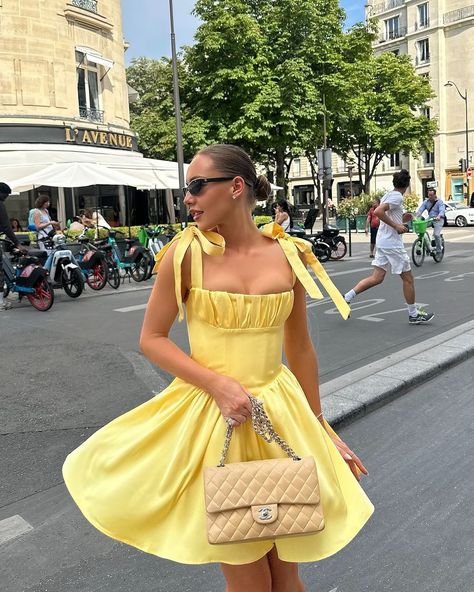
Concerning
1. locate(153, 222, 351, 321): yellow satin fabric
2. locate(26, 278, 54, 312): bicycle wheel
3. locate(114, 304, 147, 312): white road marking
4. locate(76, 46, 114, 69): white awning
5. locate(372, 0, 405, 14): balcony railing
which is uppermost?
locate(372, 0, 405, 14): balcony railing

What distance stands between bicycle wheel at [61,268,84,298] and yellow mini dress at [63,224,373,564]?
9123 millimetres

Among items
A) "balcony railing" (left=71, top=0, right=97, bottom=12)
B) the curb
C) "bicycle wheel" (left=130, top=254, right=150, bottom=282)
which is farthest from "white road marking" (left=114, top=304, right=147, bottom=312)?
"balcony railing" (left=71, top=0, right=97, bottom=12)

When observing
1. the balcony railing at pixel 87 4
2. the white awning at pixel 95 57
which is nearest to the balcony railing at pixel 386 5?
the balcony railing at pixel 87 4

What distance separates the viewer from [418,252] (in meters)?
14.2

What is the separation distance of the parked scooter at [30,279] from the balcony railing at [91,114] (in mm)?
14126

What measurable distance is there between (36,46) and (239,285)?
73.1 ft

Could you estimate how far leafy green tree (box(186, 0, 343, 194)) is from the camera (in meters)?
26.8

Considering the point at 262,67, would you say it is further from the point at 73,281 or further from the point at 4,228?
the point at 4,228

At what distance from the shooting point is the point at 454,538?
2.69 meters

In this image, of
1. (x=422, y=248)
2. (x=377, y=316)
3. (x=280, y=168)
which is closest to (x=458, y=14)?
(x=280, y=168)

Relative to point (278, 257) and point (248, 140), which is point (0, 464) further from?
point (248, 140)

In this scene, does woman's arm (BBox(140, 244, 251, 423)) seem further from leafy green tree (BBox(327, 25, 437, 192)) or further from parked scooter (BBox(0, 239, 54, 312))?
leafy green tree (BBox(327, 25, 437, 192))

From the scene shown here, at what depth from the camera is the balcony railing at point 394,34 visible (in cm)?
5425

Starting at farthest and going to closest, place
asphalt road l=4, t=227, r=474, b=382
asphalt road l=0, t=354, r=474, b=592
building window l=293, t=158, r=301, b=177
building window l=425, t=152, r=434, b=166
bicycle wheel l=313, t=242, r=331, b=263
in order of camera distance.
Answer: building window l=293, t=158, r=301, b=177 < building window l=425, t=152, r=434, b=166 < bicycle wheel l=313, t=242, r=331, b=263 < asphalt road l=4, t=227, r=474, b=382 < asphalt road l=0, t=354, r=474, b=592
